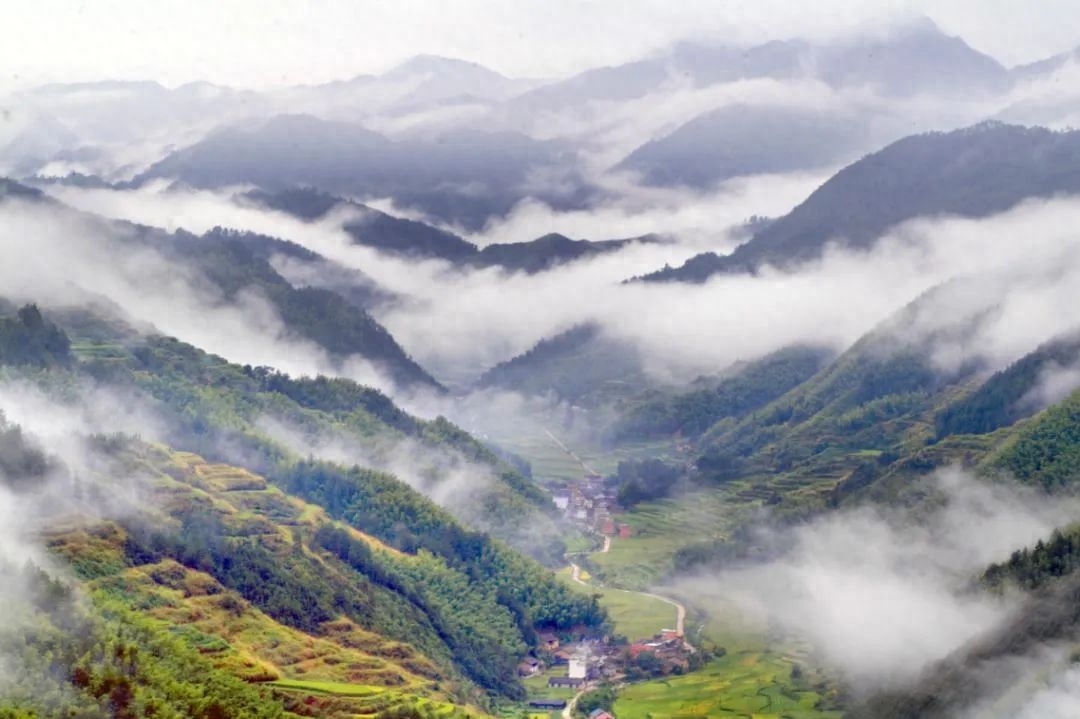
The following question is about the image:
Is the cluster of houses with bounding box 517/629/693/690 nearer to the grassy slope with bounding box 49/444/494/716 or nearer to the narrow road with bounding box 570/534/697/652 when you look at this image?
the narrow road with bounding box 570/534/697/652

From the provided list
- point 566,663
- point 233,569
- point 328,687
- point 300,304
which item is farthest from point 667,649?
point 300,304

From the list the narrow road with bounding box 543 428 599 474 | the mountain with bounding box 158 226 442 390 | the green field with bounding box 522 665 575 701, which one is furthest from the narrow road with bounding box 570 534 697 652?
the mountain with bounding box 158 226 442 390

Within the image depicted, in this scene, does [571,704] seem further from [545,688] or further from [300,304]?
[300,304]

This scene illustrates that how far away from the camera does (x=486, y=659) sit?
285ft

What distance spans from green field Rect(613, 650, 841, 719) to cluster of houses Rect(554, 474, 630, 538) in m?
43.9

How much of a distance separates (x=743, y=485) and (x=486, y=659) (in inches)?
2586

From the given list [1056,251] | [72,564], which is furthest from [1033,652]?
[1056,251]

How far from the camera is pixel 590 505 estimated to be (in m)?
144

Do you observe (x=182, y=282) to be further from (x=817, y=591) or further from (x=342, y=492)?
(x=817, y=591)

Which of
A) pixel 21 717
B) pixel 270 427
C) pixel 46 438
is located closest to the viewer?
pixel 21 717

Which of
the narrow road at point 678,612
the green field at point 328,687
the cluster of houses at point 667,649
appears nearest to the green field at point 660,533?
the narrow road at point 678,612

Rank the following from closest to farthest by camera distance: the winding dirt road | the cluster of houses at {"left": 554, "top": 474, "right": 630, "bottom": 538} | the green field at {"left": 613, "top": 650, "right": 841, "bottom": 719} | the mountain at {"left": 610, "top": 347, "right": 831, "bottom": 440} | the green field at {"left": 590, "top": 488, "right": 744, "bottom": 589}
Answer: the green field at {"left": 613, "top": 650, "right": 841, "bottom": 719} → the winding dirt road → the green field at {"left": 590, "top": 488, "right": 744, "bottom": 589} → the cluster of houses at {"left": 554, "top": 474, "right": 630, "bottom": 538} → the mountain at {"left": 610, "top": 347, "right": 831, "bottom": 440}

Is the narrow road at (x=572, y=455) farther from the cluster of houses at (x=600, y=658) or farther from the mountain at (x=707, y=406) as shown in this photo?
the cluster of houses at (x=600, y=658)

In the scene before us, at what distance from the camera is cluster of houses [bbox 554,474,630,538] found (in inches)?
5305
